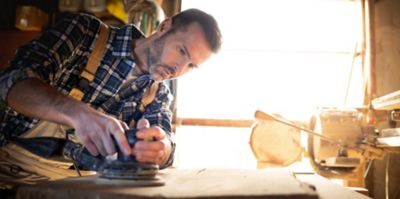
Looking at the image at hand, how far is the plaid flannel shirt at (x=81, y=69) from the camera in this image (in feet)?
4.89

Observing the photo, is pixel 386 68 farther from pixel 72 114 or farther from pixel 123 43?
pixel 72 114

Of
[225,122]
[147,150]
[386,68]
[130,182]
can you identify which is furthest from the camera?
[386,68]

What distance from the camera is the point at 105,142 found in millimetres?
1080

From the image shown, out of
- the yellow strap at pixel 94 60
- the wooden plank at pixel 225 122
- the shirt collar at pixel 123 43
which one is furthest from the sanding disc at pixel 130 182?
the wooden plank at pixel 225 122

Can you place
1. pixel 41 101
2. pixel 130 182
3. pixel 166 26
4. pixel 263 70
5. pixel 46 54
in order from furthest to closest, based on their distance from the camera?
pixel 263 70, pixel 166 26, pixel 46 54, pixel 41 101, pixel 130 182

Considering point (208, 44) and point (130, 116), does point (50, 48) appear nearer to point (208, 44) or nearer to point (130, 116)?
point (130, 116)

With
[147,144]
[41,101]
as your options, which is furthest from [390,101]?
[41,101]

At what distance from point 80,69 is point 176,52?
48cm

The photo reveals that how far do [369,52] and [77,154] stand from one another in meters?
3.10

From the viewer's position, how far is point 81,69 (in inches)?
70.9

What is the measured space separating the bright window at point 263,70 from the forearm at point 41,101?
2697 millimetres

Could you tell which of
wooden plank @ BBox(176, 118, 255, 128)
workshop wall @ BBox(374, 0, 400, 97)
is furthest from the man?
workshop wall @ BBox(374, 0, 400, 97)

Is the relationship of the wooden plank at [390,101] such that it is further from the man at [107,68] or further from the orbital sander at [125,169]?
the orbital sander at [125,169]

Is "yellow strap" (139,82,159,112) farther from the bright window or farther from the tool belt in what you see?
the bright window
